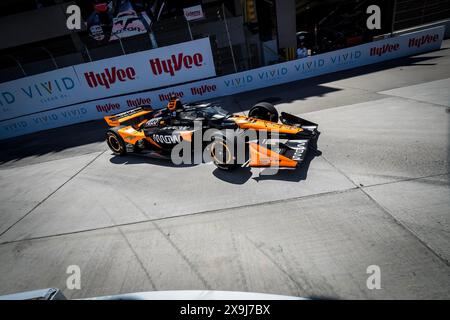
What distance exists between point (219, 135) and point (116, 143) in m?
3.97

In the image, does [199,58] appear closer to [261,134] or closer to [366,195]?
[261,134]

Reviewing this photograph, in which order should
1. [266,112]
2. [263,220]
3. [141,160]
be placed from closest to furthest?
1. [263,220]
2. [266,112]
3. [141,160]

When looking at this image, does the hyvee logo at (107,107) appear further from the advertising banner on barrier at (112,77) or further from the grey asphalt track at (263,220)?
the grey asphalt track at (263,220)

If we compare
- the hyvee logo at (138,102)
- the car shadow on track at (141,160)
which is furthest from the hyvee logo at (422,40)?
the hyvee logo at (138,102)

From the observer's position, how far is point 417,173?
4.19 metres

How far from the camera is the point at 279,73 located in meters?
12.7

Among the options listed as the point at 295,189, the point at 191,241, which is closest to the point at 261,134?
the point at 295,189

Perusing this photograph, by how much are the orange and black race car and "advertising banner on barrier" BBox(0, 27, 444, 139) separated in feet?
18.7

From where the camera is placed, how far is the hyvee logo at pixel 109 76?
12.7 m

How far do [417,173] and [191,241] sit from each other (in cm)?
405

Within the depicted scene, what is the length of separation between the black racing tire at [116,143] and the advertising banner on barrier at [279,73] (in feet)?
19.1

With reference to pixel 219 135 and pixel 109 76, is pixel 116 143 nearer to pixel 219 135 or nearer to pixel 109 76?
pixel 219 135

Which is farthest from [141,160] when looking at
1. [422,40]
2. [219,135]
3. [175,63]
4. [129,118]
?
[422,40]

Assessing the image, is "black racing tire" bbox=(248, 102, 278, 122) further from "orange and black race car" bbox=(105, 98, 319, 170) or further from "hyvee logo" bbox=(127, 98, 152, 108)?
"hyvee logo" bbox=(127, 98, 152, 108)
